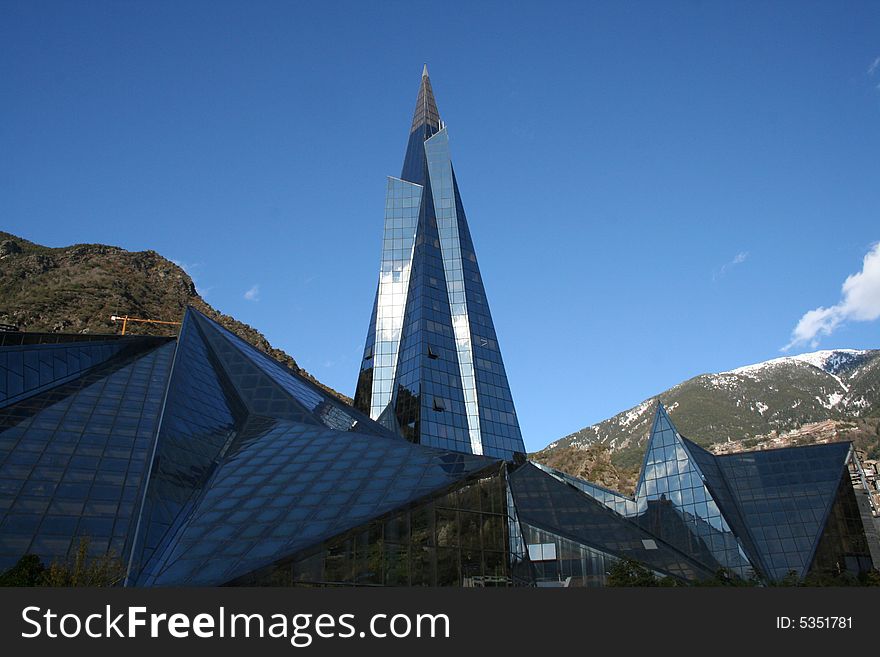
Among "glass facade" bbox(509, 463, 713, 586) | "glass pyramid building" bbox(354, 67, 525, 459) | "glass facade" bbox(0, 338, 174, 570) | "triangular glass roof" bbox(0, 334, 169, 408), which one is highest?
"glass pyramid building" bbox(354, 67, 525, 459)

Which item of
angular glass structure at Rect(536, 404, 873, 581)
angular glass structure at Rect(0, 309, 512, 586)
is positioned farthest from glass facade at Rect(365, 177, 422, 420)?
angular glass structure at Rect(0, 309, 512, 586)

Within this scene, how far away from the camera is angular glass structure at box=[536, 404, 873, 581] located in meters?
59.5

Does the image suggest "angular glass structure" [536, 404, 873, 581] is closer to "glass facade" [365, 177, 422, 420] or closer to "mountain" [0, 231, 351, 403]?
"glass facade" [365, 177, 422, 420]

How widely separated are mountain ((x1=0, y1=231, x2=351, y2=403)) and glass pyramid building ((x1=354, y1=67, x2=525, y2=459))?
37571mm

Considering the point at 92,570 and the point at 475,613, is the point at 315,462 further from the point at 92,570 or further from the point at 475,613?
the point at 475,613

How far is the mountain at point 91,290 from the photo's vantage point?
379 feet

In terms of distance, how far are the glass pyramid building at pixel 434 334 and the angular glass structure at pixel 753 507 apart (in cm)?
2562

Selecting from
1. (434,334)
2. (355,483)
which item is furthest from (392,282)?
(355,483)

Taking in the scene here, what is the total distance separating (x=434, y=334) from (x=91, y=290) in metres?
68.7

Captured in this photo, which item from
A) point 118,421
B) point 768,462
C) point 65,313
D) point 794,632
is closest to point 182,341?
point 118,421

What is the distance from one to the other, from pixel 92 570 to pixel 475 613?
15578 millimetres

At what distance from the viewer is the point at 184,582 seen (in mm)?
24719

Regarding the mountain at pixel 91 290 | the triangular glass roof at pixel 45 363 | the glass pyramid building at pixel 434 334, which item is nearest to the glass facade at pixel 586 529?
the glass pyramid building at pixel 434 334

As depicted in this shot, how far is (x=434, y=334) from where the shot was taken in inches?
3824
